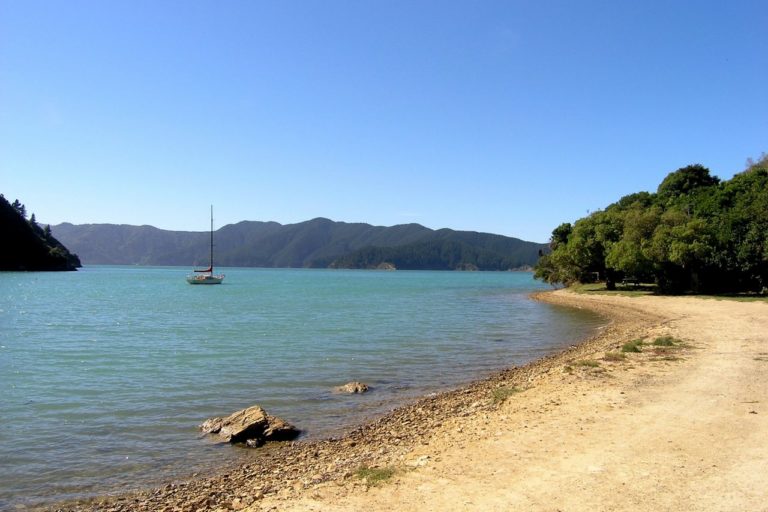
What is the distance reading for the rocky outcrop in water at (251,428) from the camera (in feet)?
41.6

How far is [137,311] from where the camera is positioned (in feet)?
166

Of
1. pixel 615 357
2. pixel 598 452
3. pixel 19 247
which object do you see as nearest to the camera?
pixel 598 452

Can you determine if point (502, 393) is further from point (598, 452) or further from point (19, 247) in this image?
point (19, 247)

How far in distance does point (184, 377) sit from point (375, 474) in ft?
44.3

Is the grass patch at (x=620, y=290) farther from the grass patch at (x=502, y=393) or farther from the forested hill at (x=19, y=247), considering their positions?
the forested hill at (x=19, y=247)

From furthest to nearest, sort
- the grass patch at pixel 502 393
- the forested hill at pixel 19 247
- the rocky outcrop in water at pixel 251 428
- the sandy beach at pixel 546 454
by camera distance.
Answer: the forested hill at pixel 19 247
the grass patch at pixel 502 393
the rocky outcrop in water at pixel 251 428
the sandy beach at pixel 546 454

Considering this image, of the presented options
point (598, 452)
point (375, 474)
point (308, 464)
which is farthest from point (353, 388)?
point (598, 452)

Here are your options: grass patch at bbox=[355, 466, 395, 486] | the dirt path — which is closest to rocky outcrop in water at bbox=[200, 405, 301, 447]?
the dirt path

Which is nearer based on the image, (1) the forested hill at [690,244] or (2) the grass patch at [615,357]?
(2) the grass patch at [615,357]

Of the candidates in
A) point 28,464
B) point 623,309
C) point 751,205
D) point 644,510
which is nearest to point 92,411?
point 28,464

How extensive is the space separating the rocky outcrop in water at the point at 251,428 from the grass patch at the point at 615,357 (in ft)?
37.5

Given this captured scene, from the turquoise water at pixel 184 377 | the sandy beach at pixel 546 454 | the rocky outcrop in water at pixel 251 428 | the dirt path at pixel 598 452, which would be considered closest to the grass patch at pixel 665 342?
the sandy beach at pixel 546 454

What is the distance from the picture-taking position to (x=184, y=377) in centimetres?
2009

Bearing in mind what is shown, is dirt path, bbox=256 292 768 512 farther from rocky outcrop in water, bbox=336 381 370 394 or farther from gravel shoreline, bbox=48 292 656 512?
rocky outcrop in water, bbox=336 381 370 394
